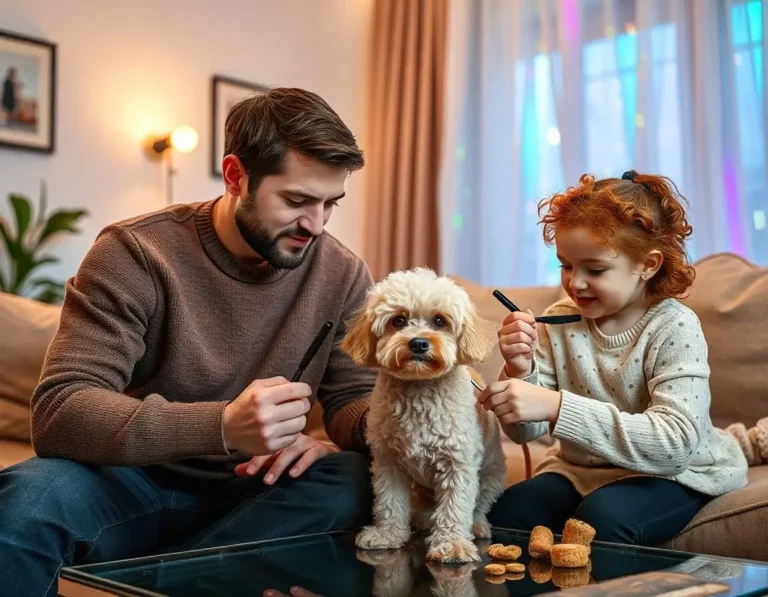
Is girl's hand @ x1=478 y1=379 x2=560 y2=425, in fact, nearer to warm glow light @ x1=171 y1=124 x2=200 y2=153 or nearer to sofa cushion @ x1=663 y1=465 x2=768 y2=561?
sofa cushion @ x1=663 y1=465 x2=768 y2=561

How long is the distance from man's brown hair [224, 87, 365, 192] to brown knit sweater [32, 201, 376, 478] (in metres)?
0.19

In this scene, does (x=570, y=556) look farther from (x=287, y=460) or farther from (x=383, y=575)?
(x=287, y=460)

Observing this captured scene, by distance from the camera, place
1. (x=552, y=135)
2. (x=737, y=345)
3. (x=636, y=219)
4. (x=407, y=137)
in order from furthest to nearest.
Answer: (x=407, y=137) → (x=552, y=135) → (x=737, y=345) → (x=636, y=219)

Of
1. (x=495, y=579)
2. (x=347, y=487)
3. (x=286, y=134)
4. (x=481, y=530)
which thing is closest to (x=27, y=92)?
(x=286, y=134)

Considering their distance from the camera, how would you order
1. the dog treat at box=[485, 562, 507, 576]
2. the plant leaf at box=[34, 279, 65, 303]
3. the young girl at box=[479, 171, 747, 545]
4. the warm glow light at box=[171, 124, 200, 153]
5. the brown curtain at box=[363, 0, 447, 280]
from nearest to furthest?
1. the dog treat at box=[485, 562, 507, 576]
2. the young girl at box=[479, 171, 747, 545]
3. the plant leaf at box=[34, 279, 65, 303]
4. the warm glow light at box=[171, 124, 200, 153]
5. the brown curtain at box=[363, 0, 447, 280]

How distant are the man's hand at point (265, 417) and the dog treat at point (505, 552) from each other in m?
0.38

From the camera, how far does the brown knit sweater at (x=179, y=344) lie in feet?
4.88

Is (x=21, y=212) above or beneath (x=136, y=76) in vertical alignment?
beneath

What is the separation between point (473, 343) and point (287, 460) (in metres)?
0.49

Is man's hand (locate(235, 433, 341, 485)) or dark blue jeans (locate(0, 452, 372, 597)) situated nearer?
dark blue jeans (locate(0, 452, 372, 597))

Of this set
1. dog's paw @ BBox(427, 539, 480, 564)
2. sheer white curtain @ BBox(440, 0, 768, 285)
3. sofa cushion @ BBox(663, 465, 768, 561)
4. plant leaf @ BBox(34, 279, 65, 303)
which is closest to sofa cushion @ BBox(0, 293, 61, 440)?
plant leaf @ BBox(34, 279, 65, 303)

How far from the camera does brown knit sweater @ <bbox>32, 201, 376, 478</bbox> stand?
1.49 meters

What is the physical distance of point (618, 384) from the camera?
170 cm

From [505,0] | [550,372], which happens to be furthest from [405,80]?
[550,372]
